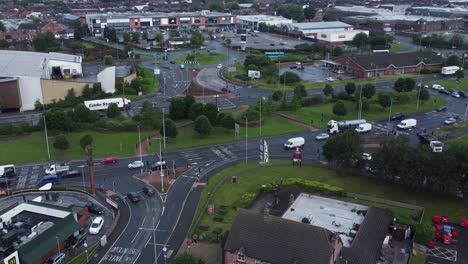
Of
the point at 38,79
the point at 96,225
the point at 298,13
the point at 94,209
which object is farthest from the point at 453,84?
the point at 298,13

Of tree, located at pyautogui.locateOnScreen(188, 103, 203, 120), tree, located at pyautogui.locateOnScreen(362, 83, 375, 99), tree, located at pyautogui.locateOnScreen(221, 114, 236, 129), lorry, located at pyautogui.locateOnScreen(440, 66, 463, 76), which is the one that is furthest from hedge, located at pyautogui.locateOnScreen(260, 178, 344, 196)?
lorry, located at pyautogui.locateOnScreen(440, 66, 463, 76)

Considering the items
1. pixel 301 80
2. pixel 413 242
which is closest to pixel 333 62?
pixel 301 80

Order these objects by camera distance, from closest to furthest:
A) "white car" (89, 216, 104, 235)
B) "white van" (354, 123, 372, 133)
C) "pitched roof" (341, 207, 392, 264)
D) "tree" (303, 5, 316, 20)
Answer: "pitched roof" (341, 207, 392, 264)
"white car" (89, 216, 104, 235)
"white van" (354, 123, 372, 133)
"tree" (303, 5, 316, 20)

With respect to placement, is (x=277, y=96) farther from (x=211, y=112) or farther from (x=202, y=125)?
(x=202, y=125)

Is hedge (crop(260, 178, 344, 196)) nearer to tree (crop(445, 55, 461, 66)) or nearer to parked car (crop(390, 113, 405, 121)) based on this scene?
parked car (crop(390, 113, 405, 121))

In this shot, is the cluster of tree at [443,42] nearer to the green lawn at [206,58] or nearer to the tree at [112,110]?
the green lawn at [206,58]

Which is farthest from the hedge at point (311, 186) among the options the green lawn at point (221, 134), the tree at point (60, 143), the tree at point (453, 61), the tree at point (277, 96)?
the tree at point (453, 61)
